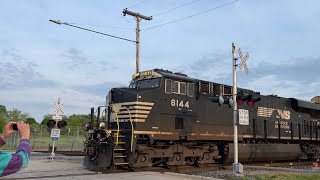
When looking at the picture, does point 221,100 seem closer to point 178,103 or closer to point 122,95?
point 178,103

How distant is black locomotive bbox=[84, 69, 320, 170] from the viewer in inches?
544

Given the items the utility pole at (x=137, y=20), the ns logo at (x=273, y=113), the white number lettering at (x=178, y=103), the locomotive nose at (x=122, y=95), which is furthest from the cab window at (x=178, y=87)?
the utility pole at (x=137, y=20)

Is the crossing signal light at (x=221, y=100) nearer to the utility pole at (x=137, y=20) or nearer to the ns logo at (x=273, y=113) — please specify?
the ns logo at (x=273, y=113)

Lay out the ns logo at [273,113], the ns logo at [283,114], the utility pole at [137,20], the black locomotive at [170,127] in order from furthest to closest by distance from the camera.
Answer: the utility pole at [137,20] < the ns logo at [283,114] < the ns logo at [273,113] < the black locomotive at [170,127]

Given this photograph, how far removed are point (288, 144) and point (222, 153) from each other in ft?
19.3

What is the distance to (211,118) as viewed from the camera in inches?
663

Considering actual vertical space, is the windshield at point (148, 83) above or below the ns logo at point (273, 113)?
above

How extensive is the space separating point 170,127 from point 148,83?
219 centimetres

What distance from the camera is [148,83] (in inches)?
606

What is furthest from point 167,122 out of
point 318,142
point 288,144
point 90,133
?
point 318,142

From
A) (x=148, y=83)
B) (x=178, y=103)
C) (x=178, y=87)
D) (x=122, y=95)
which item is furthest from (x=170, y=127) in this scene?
(x=122, y=95)

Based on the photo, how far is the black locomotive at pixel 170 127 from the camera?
13812 millimetres

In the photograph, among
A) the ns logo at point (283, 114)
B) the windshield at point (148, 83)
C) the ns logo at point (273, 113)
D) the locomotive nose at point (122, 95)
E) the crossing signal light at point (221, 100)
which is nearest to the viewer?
the crossing signal light at point (221, 100)

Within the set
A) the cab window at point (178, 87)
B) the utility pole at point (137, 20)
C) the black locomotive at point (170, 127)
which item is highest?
the utility pole at point (137, 20)
